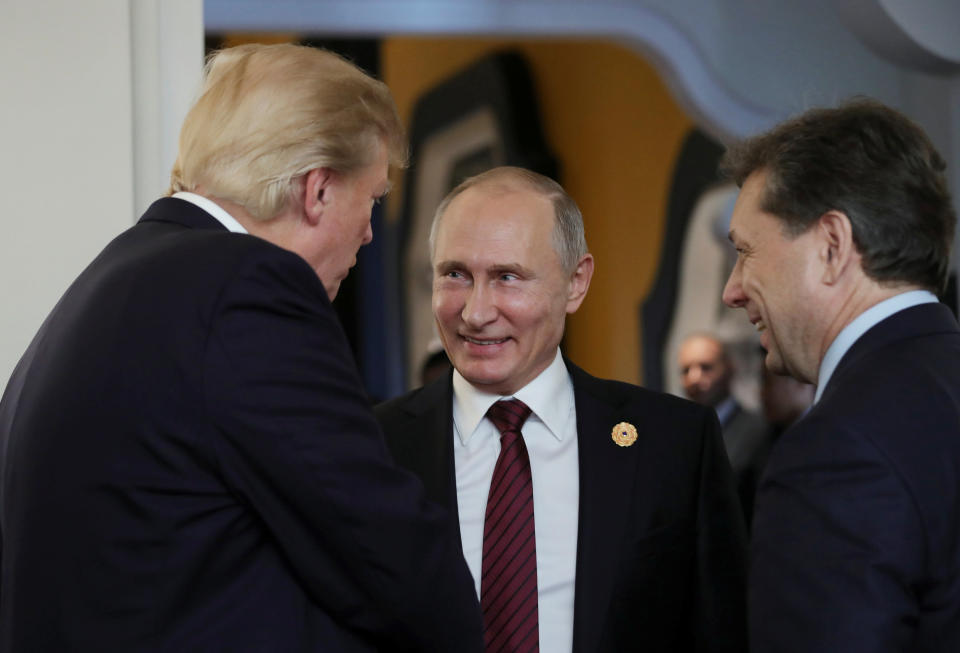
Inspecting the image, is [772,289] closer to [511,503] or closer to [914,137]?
[914,137]

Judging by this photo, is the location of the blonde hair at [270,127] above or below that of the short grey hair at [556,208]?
above

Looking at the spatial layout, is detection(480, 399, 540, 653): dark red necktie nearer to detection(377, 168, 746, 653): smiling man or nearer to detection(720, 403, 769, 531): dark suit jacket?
detection(377, 168, 746, 653): smiling man

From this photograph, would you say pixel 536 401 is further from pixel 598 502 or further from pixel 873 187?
pixel 873 187

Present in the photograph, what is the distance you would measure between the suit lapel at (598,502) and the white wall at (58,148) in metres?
0.89

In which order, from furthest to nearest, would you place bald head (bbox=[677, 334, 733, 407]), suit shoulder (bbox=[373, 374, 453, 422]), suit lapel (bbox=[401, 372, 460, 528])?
bald head (bbox=[677, 334, 733, 407])
suit shoulder (bbox=[373, 374, 453, 422])
suit lapel (bbox=[401, 372, 460, 528])

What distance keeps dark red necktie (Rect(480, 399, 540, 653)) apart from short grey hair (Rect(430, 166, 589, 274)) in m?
0.35

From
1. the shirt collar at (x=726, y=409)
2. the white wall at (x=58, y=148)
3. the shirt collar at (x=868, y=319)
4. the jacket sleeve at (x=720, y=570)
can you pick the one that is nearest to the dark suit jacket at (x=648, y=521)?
the jacket sleeve at (x=720, y=570)

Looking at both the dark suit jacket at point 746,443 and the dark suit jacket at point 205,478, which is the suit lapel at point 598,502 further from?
the dark suit jacket at point 746,443

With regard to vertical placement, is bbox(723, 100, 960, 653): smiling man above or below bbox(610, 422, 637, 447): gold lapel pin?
above

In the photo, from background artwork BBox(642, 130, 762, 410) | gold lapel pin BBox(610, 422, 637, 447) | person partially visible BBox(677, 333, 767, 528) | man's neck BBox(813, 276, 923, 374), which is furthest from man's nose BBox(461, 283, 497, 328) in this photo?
background artwork BBox(642, 130, 762, 410)

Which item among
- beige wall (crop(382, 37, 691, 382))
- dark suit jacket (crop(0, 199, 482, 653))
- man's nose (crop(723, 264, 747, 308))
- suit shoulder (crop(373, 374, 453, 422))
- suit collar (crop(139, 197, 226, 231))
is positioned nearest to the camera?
dark suit jacket (crop(0, 199, 482, 653))

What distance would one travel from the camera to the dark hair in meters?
1.53

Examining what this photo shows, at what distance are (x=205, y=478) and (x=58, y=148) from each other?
1.03m

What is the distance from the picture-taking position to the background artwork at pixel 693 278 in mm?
5879
